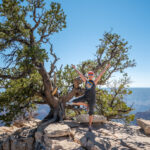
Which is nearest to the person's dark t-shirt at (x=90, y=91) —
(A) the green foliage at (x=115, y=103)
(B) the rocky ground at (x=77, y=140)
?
(B) the rocky ground at (x=77, y=140)

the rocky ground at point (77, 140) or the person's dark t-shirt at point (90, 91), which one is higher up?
the person's dark t-shirt at point (90, 91)

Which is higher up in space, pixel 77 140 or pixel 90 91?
pixel 90 91

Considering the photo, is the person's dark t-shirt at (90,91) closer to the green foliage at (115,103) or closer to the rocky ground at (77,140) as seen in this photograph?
the rocky ground at (77,140)

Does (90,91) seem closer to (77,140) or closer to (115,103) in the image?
(77,140)

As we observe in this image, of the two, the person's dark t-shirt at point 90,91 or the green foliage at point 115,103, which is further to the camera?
the green foliage at point 115,103

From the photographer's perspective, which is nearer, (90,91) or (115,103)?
(90,91)

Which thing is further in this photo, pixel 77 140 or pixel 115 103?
pixel 115 103

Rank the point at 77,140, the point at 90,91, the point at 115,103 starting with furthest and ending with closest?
the point at 115,103, the point at 90,91, the point at 77,140

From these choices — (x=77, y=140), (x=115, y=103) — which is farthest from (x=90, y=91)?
(x=115, y=103)

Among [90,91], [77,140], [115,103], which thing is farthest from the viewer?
[115,103]

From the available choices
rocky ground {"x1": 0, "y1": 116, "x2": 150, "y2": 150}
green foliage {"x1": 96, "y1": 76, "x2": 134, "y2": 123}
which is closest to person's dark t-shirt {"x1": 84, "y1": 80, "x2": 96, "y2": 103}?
rocky ground {"x1": 0, "y1": 116, "x2": 150, "y2": 150}

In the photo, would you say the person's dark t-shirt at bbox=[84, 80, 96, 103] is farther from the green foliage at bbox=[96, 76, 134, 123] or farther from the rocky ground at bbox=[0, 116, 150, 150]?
the green foliage at bbox=[96, 76, 134, 123]

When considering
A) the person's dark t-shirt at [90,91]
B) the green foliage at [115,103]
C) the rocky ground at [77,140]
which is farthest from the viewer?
the green foliage at [115,103]

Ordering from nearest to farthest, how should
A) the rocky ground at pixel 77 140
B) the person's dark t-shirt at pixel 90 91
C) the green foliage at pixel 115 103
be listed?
the rocky ground at pixel 77 140 → the person's dark t-shirt at pixel 90 91 → the green foliage at pixel 115 103
